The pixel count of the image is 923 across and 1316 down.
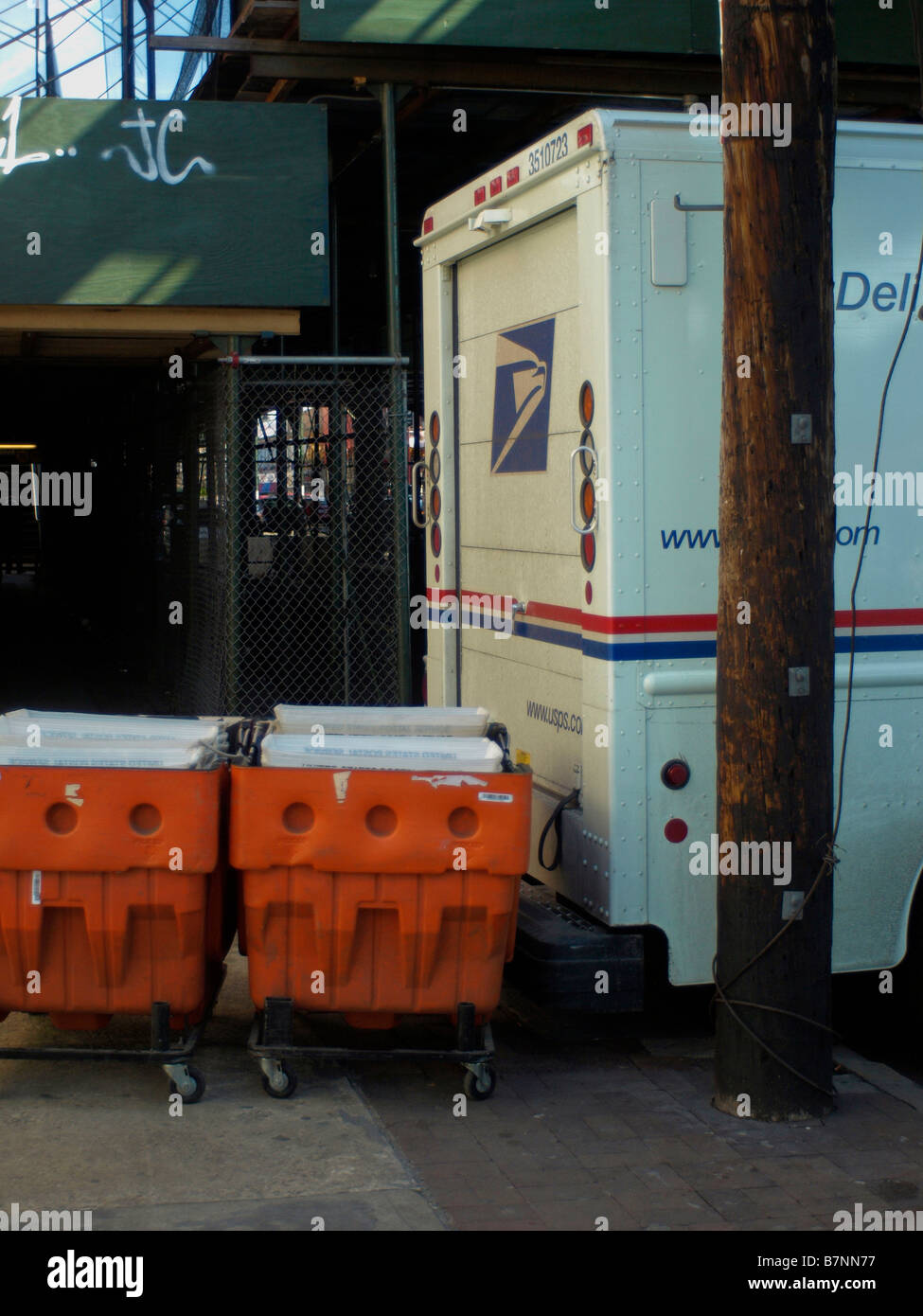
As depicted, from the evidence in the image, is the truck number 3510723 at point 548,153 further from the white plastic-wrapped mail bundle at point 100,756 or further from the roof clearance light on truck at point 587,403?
the white plastic-wrapped mail bundle at point 100,756

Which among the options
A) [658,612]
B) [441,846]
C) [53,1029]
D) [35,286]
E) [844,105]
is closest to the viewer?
[441,846]

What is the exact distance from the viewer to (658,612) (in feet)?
17.0

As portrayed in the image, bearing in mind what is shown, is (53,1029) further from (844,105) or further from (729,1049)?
(844,105)

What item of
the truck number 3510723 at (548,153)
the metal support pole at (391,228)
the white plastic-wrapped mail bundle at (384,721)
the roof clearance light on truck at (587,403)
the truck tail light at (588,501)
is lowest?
the white plastic-wrapped mail bundle at (384,721)

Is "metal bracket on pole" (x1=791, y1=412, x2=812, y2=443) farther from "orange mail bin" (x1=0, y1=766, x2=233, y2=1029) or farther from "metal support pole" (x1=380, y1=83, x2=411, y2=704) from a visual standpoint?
"metal support pole" (x1=380, y1=83, x2=411, y2=704)

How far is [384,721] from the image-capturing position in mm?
5324

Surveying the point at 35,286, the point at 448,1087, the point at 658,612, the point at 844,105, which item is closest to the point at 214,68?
the point at 35,286

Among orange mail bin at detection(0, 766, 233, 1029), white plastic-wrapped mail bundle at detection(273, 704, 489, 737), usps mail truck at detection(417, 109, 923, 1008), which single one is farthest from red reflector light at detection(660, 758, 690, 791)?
orange mail bin at detection(0, 766, 233, 1029)

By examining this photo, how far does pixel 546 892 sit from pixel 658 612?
4.50 ft

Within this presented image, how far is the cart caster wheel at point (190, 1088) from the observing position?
16.2 feet

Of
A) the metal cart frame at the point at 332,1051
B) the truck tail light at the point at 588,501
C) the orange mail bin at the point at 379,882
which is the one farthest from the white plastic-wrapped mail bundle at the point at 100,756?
the truck tail light at the point at 588,501

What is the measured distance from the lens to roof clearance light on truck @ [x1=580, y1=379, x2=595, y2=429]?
17.2 feet

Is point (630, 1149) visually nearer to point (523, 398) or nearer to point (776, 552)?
point (776, 552)

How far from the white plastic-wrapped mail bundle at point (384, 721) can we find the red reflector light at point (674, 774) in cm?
67
